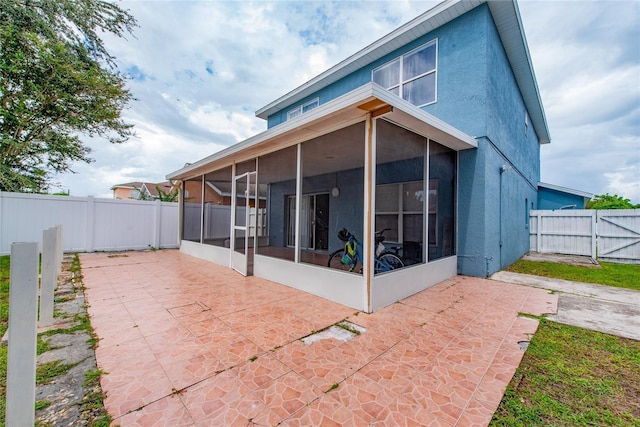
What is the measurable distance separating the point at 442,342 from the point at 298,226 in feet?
9.20

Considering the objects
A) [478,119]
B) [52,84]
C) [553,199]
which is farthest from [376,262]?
[553,199]

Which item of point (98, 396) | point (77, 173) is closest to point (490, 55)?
point (98, 396)

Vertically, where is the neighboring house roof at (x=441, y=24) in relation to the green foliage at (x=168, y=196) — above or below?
above

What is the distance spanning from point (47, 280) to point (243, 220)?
3.50 m

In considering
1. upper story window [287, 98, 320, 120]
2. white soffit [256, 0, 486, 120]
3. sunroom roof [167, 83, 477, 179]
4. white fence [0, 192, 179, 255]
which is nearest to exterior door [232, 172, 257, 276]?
sunroom roof [167, 83, 477, 179]

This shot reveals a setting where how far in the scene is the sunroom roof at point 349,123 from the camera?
10.8 ft

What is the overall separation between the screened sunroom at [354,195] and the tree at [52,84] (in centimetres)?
544

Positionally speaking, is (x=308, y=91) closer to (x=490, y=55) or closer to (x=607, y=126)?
(x=490, y=55)

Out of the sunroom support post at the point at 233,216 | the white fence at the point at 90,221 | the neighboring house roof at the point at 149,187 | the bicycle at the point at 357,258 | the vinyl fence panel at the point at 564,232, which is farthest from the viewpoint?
the neighboring house roof at the point at 149,187

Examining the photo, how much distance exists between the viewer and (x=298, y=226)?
15.5ft

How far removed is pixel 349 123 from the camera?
396 centimetres

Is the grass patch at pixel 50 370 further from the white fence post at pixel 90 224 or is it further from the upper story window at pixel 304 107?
→ the upper story window at pixel 304 107

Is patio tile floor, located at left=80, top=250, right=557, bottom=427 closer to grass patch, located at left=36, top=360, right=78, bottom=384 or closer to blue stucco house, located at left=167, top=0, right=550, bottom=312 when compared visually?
grass patch, located at left=36, top=360, right=78, bottom=384

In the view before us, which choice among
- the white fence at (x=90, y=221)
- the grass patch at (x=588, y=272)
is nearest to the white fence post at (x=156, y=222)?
the white fence at (x=90, y=221)
